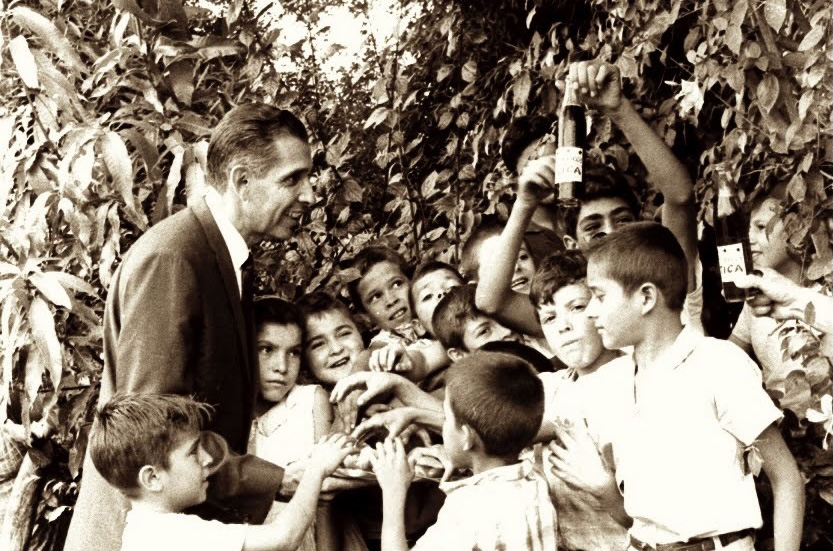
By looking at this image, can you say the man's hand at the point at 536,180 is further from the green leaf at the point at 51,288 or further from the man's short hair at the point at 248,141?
the green leaf at the point at 51,288

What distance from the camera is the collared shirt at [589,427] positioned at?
9.50ft

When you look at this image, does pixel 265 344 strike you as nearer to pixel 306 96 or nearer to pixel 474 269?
pixel 474 269

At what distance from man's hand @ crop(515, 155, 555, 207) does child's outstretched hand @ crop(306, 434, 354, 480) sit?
88 cm

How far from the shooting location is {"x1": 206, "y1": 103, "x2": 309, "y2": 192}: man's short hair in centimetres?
295

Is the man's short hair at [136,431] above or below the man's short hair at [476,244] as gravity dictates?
below

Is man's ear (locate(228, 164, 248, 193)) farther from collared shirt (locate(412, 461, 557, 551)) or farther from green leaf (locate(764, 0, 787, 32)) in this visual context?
green leaf (locate(764, 0, 787, 32))

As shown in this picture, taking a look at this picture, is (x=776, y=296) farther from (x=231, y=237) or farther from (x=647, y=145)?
(x=231, y=237)

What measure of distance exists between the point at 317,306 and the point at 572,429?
127 cm

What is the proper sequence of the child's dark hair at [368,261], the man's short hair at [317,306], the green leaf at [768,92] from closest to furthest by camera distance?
the green leaf at [768,92] → the man's short hair at [317,306] → the child's dark hair at [368,261]

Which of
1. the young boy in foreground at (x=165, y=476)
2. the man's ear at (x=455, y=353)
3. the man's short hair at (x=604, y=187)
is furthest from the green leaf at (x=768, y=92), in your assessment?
the young boy in foreground at (x=165, y=476)

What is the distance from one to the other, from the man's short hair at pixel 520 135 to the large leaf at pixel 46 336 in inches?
77.9

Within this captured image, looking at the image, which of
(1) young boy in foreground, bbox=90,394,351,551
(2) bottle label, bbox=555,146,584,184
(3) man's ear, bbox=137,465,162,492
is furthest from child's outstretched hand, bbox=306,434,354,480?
(2) bottle label, bbox=555,146,584,184

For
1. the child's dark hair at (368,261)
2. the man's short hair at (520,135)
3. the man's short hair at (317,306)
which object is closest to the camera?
the man's short hair at (317,306)

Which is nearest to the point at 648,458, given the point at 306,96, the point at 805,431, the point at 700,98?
the point at 805,431
